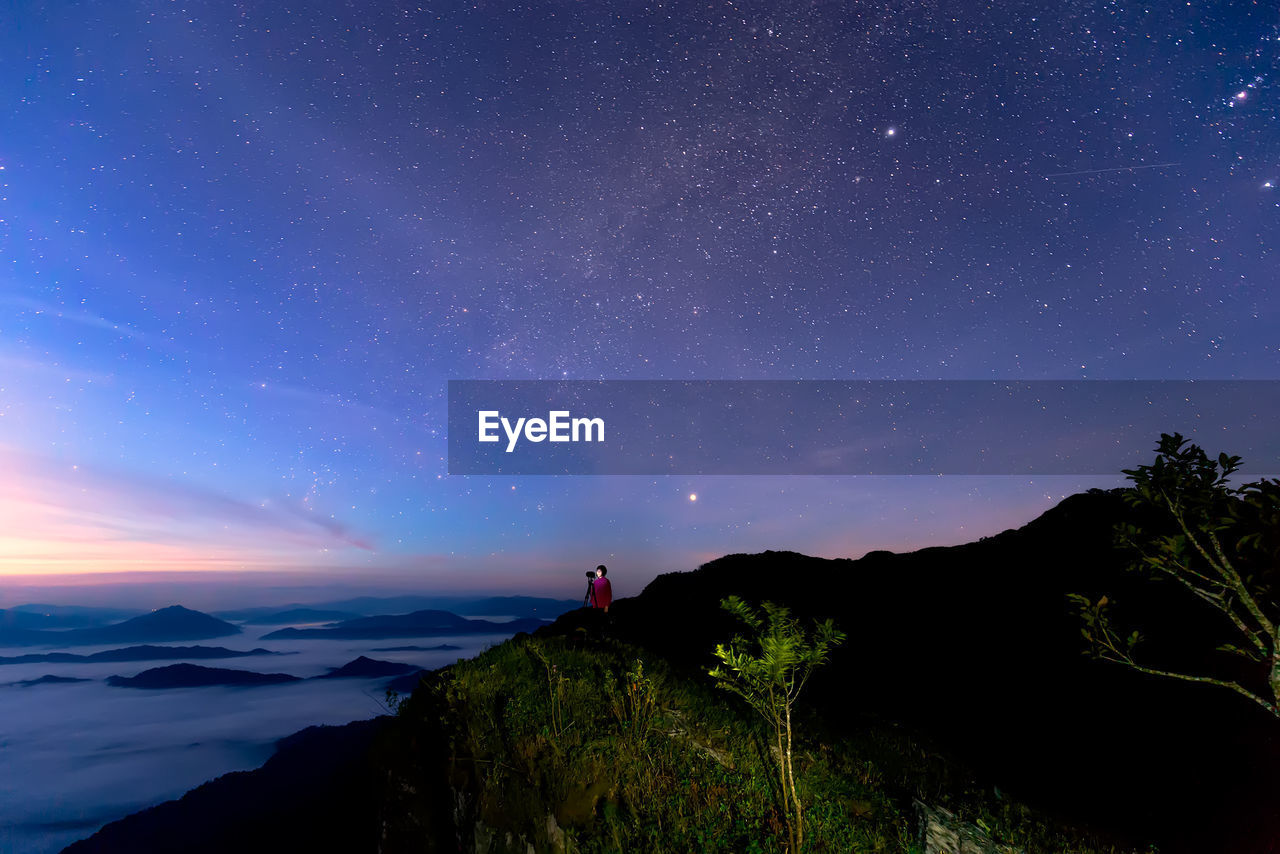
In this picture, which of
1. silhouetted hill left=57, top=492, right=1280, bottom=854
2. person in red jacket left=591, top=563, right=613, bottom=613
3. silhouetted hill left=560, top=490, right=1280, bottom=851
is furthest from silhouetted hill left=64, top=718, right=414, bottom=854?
person in red jacket left=591, top=563, right=613, bottom=613

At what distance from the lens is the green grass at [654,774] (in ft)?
26.3

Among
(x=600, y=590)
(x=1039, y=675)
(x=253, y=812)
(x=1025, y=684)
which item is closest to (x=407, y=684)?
(x=600, y=590)

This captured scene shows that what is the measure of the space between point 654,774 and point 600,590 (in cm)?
512

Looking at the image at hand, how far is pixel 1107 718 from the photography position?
15.5 meters

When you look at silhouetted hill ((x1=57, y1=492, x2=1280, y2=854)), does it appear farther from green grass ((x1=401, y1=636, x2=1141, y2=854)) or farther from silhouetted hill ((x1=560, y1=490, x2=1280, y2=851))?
green grass ((x1=401, y1=636, x2=1141, y2=854))

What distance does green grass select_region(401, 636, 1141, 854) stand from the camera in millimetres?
8008

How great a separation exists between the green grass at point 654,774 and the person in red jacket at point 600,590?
146 cm

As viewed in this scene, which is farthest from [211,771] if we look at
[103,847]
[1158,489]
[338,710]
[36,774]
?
[1158,489]

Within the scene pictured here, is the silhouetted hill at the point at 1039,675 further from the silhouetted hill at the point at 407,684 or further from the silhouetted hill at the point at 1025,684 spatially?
the silhouetted hill at the point at 407,684

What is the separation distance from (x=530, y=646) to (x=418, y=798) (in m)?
4.02

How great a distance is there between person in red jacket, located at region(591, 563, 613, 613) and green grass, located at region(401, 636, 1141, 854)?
1.46 m

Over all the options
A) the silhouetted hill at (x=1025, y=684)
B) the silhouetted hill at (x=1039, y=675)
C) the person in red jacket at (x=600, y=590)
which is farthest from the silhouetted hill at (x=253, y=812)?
the person in red jacket at (x=600, y=590)

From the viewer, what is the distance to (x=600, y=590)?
13.6 meters

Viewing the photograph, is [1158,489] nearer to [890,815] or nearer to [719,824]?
[890,815]
